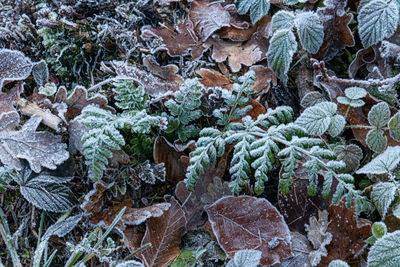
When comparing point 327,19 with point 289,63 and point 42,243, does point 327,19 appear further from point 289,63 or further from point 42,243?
point 42,243

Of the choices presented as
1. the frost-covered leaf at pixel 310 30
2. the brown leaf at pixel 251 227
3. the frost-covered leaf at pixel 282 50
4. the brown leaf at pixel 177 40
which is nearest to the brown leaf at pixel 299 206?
the brown leaf at pixel 251 227

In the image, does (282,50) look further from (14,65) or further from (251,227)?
(14,65)

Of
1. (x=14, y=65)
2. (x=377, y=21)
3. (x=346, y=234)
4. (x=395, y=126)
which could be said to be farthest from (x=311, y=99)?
(x=14, y=65)

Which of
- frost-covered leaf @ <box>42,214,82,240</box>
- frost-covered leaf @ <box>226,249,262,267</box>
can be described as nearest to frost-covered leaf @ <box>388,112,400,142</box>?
frost-covered leaf @ <box>226,249,262,267</box>

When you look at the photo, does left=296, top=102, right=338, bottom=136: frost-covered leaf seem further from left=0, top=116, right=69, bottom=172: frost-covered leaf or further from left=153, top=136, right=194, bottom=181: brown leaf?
left=0, top=116, right=69, bottom=172: frost-covered leaf

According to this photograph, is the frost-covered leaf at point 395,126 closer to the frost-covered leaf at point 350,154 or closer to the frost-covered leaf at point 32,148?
the frost-covered leaf at point 350,154
